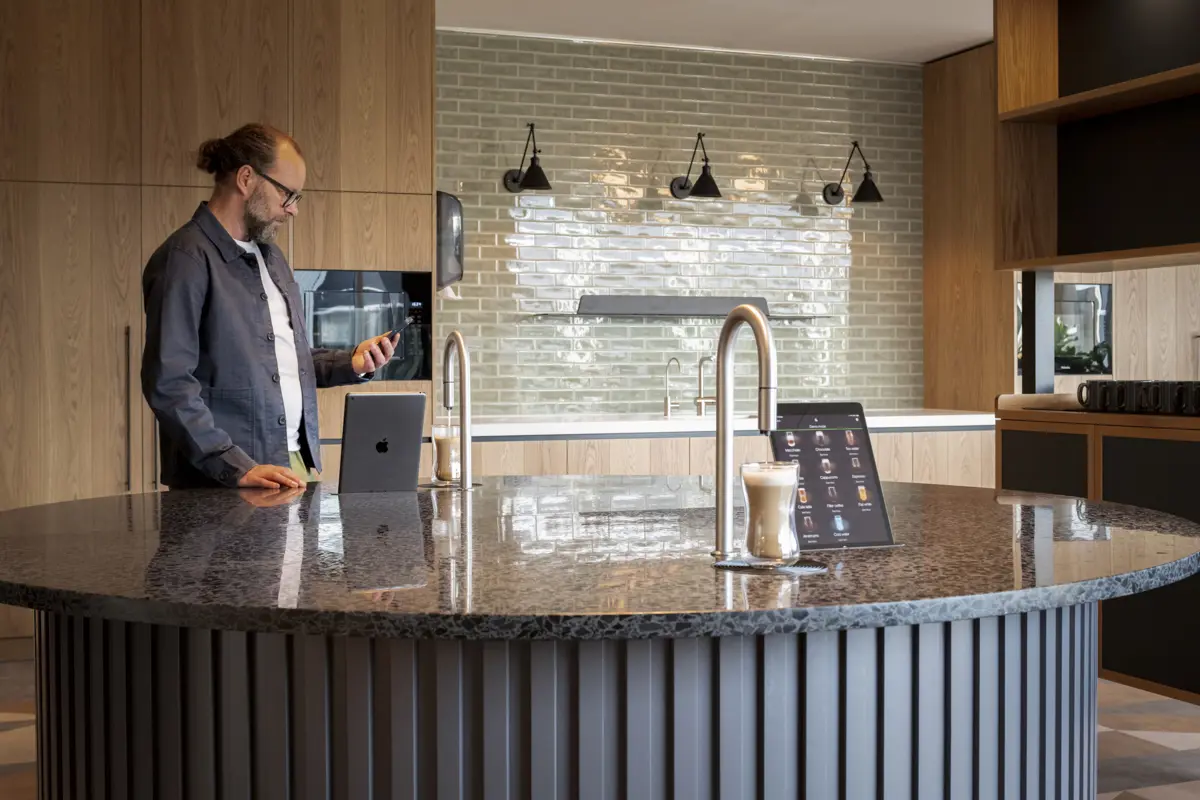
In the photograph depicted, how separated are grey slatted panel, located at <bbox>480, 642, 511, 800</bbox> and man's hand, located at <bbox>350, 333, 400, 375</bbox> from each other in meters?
1.47

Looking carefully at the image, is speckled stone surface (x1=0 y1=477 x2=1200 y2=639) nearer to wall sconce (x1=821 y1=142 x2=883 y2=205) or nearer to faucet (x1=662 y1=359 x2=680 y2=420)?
faucet (x1=662 y1=359 x2=680 y2=420)

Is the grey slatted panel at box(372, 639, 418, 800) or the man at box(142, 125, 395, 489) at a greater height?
the man at box(142, 125, 395, 489)

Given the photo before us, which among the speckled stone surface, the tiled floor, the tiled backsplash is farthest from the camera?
the tiled backsplash

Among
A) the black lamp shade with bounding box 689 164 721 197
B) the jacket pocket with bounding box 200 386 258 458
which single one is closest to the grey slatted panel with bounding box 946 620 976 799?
the jacket pocket with bounding box 200 386 258 458

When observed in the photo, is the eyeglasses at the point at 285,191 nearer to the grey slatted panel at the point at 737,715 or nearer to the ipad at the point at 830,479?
the ipad at the point at 830,479

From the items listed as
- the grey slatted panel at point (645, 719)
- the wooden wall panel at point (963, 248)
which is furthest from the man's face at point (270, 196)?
the wooden wall panel at point (963, 248)

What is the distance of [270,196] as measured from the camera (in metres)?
2.98

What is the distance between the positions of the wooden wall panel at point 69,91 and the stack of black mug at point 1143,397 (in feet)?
11.9

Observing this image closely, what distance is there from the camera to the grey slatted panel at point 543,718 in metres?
1.48

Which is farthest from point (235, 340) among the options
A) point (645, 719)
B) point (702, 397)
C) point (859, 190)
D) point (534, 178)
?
point (859, 190)

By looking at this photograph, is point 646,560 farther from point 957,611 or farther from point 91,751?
point 91,751

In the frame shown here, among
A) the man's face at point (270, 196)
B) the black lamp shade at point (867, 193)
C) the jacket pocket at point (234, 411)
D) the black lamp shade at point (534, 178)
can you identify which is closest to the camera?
the jacket pocket at point (234, 411)

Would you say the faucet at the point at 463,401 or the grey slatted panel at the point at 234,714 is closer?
the grey slatted panel at the point at 234,714

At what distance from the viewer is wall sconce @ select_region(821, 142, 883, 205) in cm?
699
